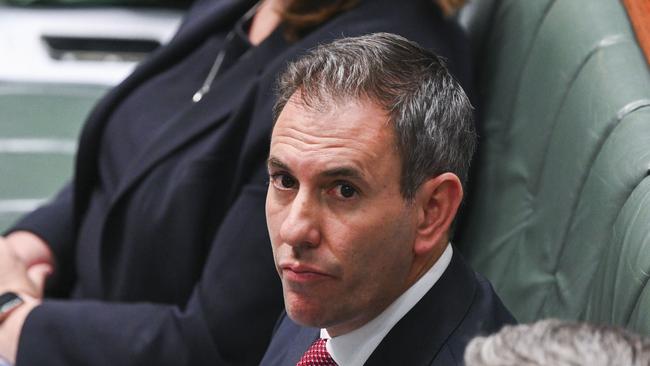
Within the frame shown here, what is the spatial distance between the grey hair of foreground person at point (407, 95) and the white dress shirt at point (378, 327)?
0.10m

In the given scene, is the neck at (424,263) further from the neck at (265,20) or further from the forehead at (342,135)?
the neck at (265,20)

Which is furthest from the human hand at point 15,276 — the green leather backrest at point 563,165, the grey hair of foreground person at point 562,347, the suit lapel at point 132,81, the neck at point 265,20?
the grey hair of foreground person at point 562,347

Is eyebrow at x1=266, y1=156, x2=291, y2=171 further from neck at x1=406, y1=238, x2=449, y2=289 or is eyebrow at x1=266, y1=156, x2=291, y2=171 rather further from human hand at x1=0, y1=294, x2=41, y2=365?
human hand at x1=0, y1=294, x2=41, y2=365

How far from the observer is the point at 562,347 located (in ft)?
2.68

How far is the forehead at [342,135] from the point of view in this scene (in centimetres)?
112

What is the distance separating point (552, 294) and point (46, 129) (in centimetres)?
161

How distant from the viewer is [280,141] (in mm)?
1158

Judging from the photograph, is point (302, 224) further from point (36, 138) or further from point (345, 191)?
point (36, 138)

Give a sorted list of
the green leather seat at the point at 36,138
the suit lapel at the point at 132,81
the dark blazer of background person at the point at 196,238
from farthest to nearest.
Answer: the green leather seat at the point at 36,138, the suit lapel at the point at 132,81, the dark blazer of background person at the point at 196,238

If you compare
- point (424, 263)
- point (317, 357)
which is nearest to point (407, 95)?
point (424, 263)

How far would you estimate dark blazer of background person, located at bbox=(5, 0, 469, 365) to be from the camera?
1.63 m

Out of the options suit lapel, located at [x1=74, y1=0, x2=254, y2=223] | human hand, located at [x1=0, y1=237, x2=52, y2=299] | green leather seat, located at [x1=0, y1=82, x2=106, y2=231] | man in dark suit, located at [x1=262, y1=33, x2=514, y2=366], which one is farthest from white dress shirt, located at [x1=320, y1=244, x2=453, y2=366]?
green leather seat, located at [x1=0, y1=82, x2=106, y2=231]

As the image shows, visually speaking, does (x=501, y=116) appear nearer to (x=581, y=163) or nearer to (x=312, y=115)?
(x=581, y=163)

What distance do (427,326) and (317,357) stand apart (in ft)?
0.38
